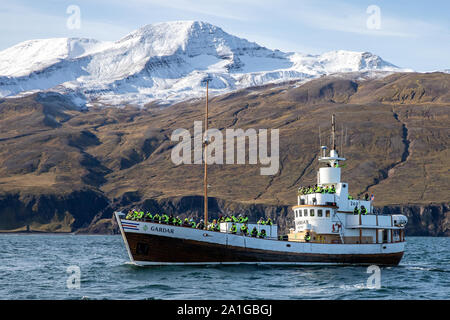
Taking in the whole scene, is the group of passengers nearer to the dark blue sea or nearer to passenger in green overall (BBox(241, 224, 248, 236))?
passenger in green overall (BBox(241, 224, 248, 236))

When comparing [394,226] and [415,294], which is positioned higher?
[394,226]

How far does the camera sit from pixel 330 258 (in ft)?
219

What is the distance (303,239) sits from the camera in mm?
67500

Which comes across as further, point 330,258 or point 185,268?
point 330,258

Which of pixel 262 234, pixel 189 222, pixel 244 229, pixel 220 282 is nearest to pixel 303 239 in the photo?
pixel 262 234

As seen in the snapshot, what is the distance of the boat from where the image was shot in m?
60.9

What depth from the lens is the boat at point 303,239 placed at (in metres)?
60.9

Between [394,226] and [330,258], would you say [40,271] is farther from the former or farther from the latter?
[394,226]

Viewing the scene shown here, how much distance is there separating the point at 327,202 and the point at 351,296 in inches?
918

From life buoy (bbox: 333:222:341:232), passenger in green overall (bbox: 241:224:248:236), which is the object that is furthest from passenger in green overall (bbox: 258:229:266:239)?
life buoy (bbox: 333:222:341:232)

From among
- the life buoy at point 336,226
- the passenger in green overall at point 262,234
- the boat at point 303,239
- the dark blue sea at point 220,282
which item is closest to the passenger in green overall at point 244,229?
the boat at point 303,239

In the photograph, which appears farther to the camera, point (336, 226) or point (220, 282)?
point (336, 226)

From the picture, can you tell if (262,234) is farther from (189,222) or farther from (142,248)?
(142,248)
